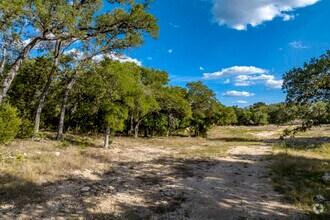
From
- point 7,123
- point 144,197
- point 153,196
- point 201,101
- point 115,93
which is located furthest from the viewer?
point 201,101

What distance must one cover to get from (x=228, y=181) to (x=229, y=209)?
3.68 metres

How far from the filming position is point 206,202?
7949mm

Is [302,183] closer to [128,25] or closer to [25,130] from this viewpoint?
[128,25]

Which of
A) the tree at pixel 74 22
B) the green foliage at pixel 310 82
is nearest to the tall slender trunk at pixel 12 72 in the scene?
the tree at pixel 74 22

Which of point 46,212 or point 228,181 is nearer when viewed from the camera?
point 46,212

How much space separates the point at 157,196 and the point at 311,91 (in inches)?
273

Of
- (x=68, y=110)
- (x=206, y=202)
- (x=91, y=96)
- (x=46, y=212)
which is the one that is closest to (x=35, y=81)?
(x=68, y=110)

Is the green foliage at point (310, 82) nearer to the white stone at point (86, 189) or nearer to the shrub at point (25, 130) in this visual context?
the white stone at point (86, 189)

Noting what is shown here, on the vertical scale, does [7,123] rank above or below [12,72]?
below

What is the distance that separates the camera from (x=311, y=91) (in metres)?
8.46

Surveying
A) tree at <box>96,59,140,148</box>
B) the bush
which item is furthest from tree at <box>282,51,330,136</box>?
the bush

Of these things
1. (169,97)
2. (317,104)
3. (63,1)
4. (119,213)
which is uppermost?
(63,1)

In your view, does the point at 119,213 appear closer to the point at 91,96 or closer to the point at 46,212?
the point at 46,212

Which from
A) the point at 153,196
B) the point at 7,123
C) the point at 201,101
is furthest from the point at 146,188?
the point at 201,101
